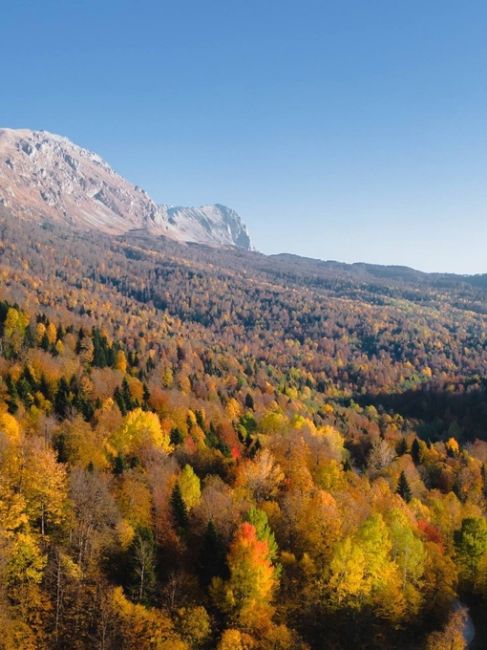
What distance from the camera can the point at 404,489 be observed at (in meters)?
95.6

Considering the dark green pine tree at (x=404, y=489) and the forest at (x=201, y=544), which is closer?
the forest at (x=201, y=544)

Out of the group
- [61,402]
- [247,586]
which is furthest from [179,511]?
[61,402]

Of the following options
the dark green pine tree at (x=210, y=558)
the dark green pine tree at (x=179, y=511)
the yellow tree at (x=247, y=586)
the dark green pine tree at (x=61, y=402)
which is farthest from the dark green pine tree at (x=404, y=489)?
the dark green pine tree at (x=61, y=402)

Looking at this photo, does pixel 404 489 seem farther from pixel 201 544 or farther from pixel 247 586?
pixel 247 586

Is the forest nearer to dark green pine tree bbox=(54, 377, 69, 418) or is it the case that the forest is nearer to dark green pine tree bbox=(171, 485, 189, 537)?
dark green pine tree bbox=(171, 485, 189, 537)

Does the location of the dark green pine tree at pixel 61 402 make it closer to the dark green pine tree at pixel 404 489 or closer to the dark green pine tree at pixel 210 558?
→ the dark green pine tree at pixel 210 558

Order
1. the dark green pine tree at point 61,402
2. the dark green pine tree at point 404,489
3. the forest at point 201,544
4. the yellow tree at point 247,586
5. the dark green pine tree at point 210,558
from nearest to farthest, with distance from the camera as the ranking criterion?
the forest at point 201,544 → the yellow tree at point 247,586 → the dark green pine tree at point 210,558 → the dark green pine tree at point 61,402 → the dark green pine tree at point 404,489

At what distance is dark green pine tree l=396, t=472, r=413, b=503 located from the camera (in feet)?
308

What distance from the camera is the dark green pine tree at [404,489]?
93750mm

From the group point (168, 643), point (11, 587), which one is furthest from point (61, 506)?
point (168, 643)

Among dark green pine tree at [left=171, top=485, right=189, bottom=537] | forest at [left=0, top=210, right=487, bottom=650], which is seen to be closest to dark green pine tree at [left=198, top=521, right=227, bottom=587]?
forest at [left=0, top=210, right=487, bottom=650]

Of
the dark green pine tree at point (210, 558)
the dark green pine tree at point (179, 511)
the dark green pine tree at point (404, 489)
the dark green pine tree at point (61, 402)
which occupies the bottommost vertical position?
the dark green pine tree at point (404, 489)

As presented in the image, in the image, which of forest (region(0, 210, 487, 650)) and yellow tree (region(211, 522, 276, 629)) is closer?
forest (region(0, 210, 487, 650))

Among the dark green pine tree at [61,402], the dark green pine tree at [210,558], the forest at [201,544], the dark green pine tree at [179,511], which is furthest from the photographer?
the dark green pine tree at [61,402]
